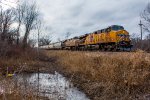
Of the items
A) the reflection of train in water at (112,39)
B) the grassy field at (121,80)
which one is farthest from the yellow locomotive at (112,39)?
the grassy field at (121,80)

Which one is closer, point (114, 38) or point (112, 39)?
point (114, 38)

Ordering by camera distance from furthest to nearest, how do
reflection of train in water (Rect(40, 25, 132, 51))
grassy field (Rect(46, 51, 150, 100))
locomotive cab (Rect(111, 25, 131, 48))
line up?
1. reflection of train in water (Rect(40, 25, 132, 51))
2. locomotive cab (Rect(111, 25, 131, 48))
3. grassy field (Rect(46, 51, 150, 100))

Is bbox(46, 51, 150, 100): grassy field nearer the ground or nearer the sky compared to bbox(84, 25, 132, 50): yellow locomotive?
nearer the ground

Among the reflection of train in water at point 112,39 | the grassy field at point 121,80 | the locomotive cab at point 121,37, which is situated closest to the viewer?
the grassy field at point 121,80

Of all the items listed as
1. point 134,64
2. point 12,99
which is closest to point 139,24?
point 134,64

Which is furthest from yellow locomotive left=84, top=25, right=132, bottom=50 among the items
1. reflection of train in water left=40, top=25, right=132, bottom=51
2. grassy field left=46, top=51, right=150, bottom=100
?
grassy field left=46, top=51, right=150, bottom=100

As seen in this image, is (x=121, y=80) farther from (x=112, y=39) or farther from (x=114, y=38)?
(x=112, y=39)

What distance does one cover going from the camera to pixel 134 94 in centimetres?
1034

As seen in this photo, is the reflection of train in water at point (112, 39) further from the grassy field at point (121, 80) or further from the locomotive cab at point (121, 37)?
the grassy field at point (121, 80)

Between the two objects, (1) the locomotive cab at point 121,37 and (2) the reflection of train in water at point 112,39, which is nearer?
(1) the locomotive cab at point 121,37

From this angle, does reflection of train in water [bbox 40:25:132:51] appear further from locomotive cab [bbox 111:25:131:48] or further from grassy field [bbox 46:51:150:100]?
grassy field [bbox 46:51:150:100]

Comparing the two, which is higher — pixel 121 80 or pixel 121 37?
pixel 121 37

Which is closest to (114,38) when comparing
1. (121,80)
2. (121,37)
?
(121,37)

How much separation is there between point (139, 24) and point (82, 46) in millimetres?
19616
